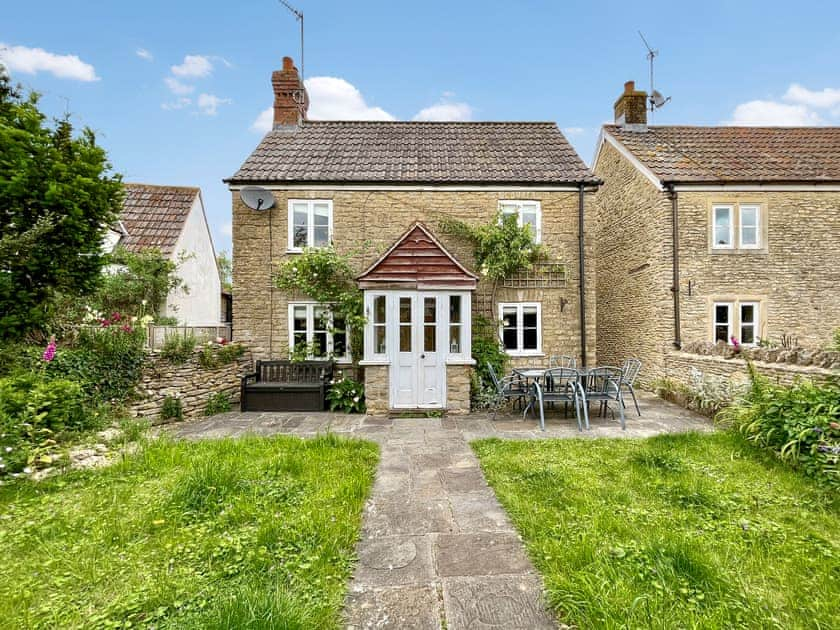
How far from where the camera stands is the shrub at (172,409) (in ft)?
25.4

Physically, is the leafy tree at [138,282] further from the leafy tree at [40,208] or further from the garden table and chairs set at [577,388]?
the garden table and chairs set at [577,388]

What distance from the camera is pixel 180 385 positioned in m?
8.01

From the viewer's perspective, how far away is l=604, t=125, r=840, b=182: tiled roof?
11.4 m

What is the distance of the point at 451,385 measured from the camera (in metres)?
8.38

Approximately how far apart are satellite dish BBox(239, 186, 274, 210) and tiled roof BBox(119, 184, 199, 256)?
536 centimetres

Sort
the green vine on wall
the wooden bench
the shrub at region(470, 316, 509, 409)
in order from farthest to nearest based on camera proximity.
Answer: the green vine on wall → the shrub at region(470, 316, 509, 409) → the wooden bench

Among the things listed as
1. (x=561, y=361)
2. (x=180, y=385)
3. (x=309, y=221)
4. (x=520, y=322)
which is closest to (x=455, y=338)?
(x=520, y=322)

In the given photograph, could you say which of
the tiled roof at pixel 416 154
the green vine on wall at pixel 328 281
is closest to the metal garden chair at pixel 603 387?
the green vine on wall at pixel 328 281

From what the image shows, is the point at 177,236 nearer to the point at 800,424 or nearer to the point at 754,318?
the point at 800,424

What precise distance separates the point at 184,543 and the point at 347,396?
5.65m

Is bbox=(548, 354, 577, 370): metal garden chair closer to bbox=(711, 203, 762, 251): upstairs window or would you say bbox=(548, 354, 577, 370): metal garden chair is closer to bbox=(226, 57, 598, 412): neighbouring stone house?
bbox=(226, 57, 598, 412): neighbouring stone house

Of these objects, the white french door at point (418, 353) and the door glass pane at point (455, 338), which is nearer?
the white french door at point (418, 353)

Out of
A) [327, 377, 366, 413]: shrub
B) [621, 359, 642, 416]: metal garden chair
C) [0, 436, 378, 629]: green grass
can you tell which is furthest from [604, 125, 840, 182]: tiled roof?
[0, 436, 378, 629]: green grass

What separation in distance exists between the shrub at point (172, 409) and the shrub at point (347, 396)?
320 cm
